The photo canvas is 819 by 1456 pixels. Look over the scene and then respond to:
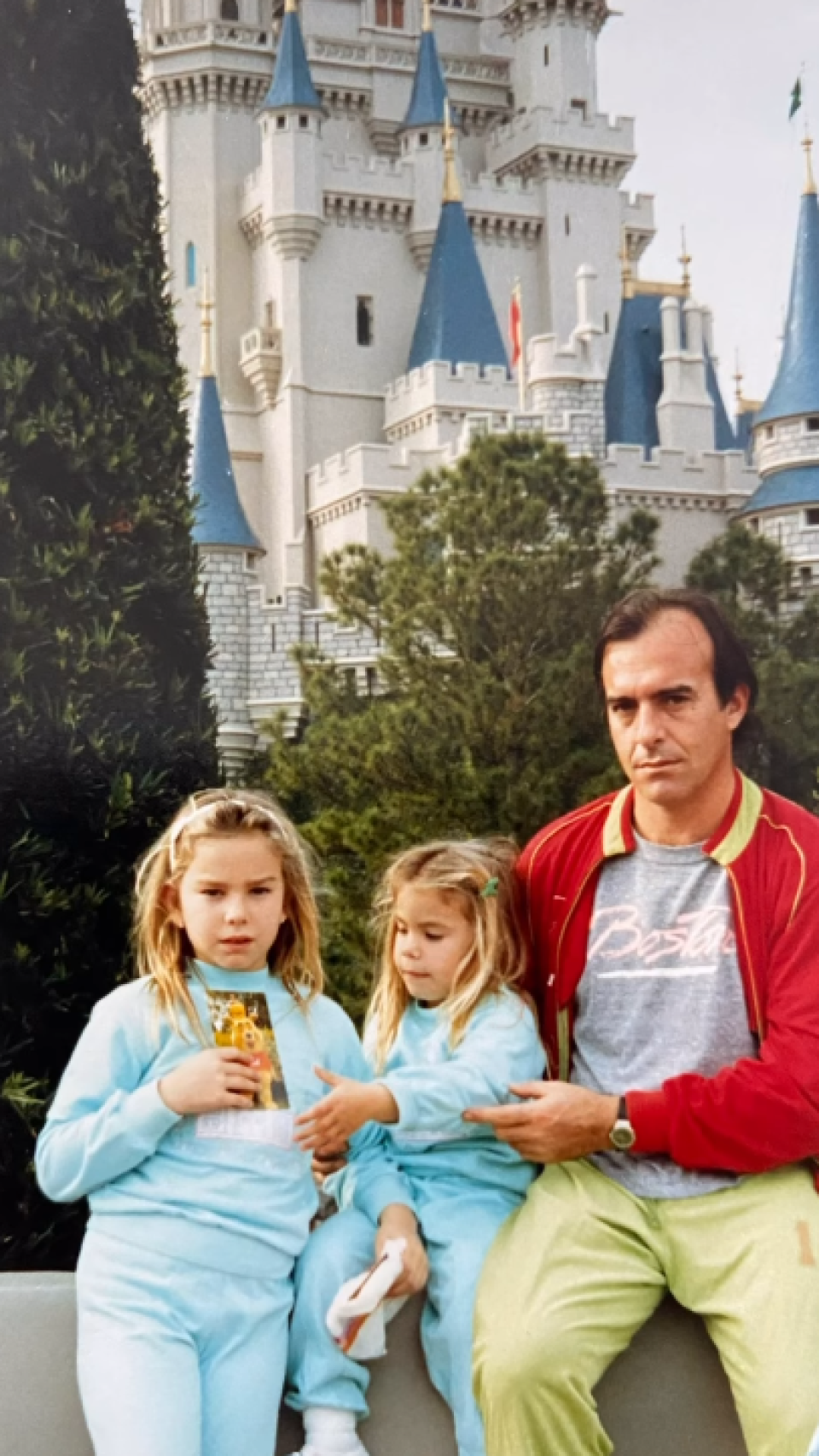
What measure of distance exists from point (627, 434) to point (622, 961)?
4724mm

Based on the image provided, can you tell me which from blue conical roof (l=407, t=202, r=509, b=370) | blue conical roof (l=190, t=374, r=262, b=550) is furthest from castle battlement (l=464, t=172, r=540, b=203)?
blue conical roof (l=190, t=374, r=262, b=550)

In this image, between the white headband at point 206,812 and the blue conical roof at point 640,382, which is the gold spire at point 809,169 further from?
the white headband at point 206,812

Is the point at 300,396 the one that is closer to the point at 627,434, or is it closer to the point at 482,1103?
the point at 627,434

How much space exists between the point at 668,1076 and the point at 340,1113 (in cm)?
33

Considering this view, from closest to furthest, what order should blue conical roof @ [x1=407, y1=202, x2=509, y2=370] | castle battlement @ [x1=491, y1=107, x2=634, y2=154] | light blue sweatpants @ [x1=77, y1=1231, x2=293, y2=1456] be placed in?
light blue sweatpants @ [x1=77, y1=1231, x2=293, y2=1456]
castle battlement @ [x1=491, y1=107, x2=634, y2=154]
blue conical roof @ [x1=407, y1=202, x2=509, y2=370]

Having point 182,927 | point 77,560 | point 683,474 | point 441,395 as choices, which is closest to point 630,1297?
point 182,927

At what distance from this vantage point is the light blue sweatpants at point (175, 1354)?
1.27m

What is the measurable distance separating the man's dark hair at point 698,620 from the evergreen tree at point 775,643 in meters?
2.62

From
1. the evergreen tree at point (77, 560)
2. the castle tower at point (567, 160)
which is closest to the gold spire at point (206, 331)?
the castle tower at point (567, 160)

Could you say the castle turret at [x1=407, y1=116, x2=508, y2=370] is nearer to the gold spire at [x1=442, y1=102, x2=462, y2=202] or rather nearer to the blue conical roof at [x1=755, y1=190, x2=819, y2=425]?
the gold spire at [x1=442, y1=102, x2=462, y2=202]

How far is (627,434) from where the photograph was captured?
19.8 feet

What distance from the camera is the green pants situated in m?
1.33

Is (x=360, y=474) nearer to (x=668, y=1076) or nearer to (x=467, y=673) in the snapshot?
(x=467, y=673)

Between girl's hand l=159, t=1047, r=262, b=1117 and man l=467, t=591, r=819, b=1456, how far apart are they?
0.75ft
